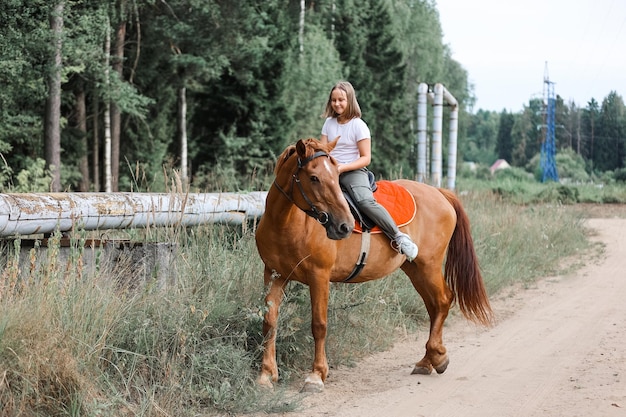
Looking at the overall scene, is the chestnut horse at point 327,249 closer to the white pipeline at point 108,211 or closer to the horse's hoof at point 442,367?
the horse's hoof at point 442,367

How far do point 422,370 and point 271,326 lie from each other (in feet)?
4.68

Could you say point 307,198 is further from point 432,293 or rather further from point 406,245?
point 432,293

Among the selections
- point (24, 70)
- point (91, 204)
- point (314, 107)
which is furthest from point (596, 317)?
point (314, 107)

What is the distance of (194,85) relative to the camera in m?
28.0

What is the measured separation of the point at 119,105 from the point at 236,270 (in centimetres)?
1554

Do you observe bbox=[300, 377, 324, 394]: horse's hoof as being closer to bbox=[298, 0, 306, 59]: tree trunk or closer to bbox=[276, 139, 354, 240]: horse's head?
bbox=[276, 139, 354, 240]: horse's head

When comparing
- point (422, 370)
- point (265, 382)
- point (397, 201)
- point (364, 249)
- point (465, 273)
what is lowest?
point (422, 370)

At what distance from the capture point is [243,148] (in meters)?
29.0

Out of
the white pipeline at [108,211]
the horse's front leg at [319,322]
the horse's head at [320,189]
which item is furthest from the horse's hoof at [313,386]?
the white pipeline at [108,211]

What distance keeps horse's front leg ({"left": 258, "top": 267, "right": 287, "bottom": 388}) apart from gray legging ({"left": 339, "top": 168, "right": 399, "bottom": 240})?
0.83 metres

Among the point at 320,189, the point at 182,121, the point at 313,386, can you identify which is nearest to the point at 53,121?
the point at 182,121

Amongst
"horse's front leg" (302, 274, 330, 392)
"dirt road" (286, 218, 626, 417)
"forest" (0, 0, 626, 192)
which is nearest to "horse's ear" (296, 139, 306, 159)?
"horse's front leg" (302, 274, 330, 392)

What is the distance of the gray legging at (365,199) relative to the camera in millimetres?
6004

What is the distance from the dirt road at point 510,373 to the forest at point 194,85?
114 inches
